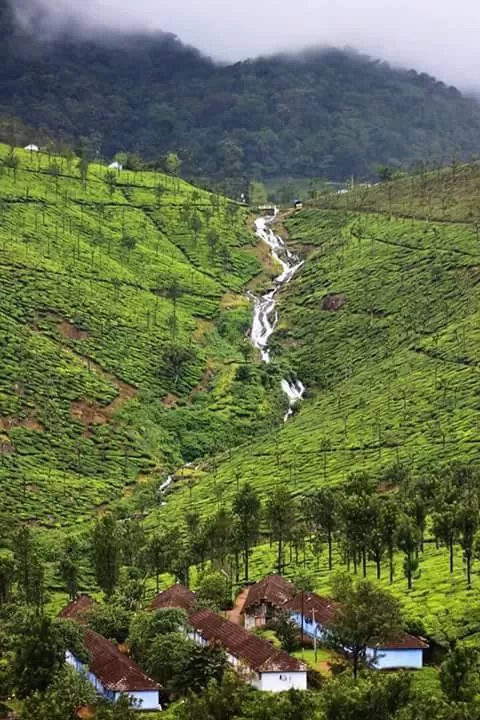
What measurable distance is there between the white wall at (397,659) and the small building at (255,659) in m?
4.40

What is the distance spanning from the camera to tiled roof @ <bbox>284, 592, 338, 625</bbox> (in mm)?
67375

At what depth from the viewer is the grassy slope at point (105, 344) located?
120938mm

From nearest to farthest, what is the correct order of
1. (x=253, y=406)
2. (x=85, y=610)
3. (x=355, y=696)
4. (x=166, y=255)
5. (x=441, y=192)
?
(x=355, y=696) → (x=85, y=610) → (x=253, y=406) → (x=166, y=255) → (x=441, y=192)

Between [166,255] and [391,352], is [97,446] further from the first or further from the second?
[166,255]

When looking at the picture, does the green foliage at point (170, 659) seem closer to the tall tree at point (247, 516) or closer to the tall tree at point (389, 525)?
the tall tree at point (389, 525)

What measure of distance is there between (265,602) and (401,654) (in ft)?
37.4

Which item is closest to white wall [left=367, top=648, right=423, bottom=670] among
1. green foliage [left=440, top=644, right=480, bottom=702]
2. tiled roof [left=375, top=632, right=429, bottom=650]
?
tiled roof [left=375, top=632, right=429, bottom=650]

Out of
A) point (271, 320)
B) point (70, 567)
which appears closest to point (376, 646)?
point (70, 567)

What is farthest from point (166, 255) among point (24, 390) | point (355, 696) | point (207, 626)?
point (355, 696)

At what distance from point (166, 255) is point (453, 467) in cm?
9693

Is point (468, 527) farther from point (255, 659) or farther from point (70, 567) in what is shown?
point (70, 567)

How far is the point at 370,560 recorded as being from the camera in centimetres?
8175

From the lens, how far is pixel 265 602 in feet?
235

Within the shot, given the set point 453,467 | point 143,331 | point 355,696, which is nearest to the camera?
point 355,696
